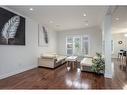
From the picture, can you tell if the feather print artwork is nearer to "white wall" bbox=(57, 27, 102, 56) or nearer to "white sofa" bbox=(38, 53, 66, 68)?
"white sofa" bbox=(38, 53, 66, 68)

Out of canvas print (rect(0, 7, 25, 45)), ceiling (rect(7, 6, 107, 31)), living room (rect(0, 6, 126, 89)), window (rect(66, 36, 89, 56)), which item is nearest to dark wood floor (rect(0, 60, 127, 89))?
living room (rect(0, 6, 126, 89))

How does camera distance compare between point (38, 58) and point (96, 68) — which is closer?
point (96, 68)

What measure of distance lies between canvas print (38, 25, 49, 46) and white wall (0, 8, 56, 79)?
0.32 metres

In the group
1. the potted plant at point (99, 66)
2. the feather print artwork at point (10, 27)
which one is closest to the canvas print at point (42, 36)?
the feather print artwork at point (10, 27)

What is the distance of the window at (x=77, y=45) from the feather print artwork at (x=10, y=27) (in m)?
5.66

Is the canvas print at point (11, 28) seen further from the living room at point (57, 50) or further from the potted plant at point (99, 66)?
the potted plant at point (99, 66)

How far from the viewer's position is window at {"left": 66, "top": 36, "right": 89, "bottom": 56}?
9.19 meters

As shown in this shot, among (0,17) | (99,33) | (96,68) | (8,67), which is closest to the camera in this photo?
(0,17)

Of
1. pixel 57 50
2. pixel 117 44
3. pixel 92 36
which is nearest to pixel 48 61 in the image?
pixel 57 50

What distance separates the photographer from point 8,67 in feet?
13.9

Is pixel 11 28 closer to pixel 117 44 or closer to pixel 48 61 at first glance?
pixel 48 61
